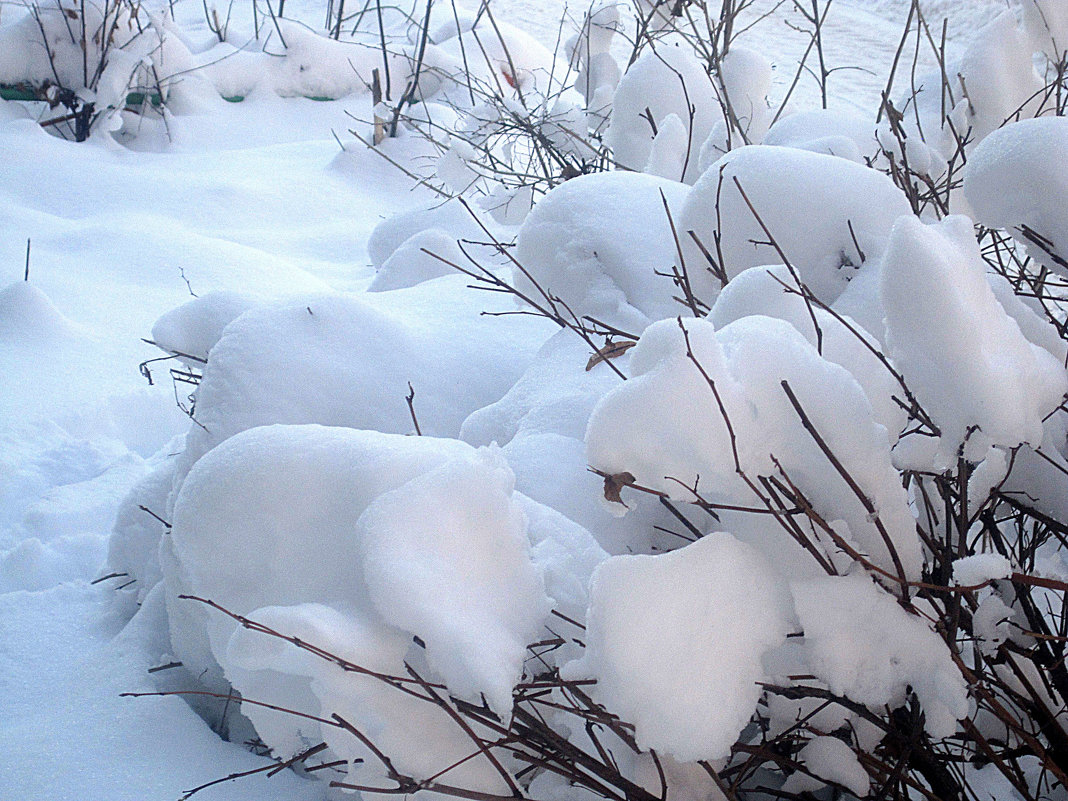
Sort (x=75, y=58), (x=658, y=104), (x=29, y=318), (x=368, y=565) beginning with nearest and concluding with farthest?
(x=368, y=565)
(x=658, y=104)
(x=29, y=318)
(x=75, y=58)

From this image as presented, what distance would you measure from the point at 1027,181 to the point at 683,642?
69cm

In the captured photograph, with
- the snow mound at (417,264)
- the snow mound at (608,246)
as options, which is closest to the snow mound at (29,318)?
the snow mound at (417,264)

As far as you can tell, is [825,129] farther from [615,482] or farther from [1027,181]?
[615,482]

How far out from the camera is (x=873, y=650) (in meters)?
0.88

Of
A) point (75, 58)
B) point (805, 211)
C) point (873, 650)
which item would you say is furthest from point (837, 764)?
point (75, 58)

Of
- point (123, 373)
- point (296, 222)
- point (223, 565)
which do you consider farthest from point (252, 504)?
point (296, 222)

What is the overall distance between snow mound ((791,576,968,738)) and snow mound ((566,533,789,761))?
0.12ft

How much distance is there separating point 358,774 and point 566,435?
0.80 metres

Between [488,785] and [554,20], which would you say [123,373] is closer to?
[488,785]

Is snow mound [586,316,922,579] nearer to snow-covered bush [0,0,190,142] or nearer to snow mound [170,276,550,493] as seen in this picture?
snow mound [170,276,550,493]

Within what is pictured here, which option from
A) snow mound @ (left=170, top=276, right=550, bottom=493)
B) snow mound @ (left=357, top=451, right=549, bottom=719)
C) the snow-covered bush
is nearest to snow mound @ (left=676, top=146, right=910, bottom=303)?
snow mound @ (left=357, top=451, right=549, bottom=719)

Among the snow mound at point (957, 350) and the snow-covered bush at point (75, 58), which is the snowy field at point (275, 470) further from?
the snow-covered bush at point (75, 58)

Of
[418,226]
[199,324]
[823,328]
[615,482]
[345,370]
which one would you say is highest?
[823,328]

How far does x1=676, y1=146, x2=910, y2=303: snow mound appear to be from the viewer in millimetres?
1441
